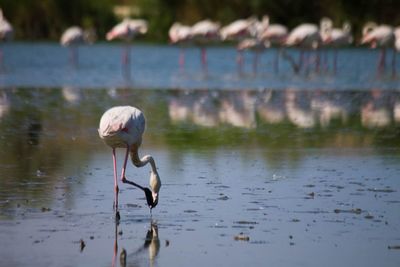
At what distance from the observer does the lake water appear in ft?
26.3

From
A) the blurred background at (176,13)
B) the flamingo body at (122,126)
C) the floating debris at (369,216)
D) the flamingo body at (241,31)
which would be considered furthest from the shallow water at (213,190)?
the blurred background at (176,13)

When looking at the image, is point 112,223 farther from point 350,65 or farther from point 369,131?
point 350,65

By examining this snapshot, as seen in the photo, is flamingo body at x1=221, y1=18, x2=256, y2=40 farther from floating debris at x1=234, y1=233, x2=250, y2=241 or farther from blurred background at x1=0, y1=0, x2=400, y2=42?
floating debris at x1=234, y1=233, x2=250, y2=241

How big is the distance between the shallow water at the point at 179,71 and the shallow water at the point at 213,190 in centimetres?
706

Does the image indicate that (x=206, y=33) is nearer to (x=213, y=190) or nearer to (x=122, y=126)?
(x=213, y=190)

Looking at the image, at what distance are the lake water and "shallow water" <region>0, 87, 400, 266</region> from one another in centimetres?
2

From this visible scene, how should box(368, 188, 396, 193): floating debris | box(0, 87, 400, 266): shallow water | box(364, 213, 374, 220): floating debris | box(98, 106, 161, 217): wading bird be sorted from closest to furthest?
box(0, 87, 400, 266): shallow water < box(364, 213, 374, 220): floating debris < box(98, 106, 161, 217): wading bird < box(368, 188, 396, 193): floating debris

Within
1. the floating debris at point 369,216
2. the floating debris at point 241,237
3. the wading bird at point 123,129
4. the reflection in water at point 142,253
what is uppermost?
the wading bird at point 123,129

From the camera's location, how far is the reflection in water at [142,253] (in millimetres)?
7566

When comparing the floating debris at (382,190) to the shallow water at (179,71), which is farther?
the shallow water at (179,71)

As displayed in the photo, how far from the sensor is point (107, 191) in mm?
10578

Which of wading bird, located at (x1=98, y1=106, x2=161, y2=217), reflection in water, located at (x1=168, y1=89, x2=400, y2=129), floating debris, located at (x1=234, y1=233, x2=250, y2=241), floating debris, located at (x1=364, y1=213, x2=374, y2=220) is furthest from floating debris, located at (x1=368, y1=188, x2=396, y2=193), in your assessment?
reflection in water, located at (x1=168, y1=89, x2=400, y2=129)

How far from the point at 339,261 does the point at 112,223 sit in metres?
2.11

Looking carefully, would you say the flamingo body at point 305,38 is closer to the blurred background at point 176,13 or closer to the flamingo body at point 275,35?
the flamingo body at point 275,35
